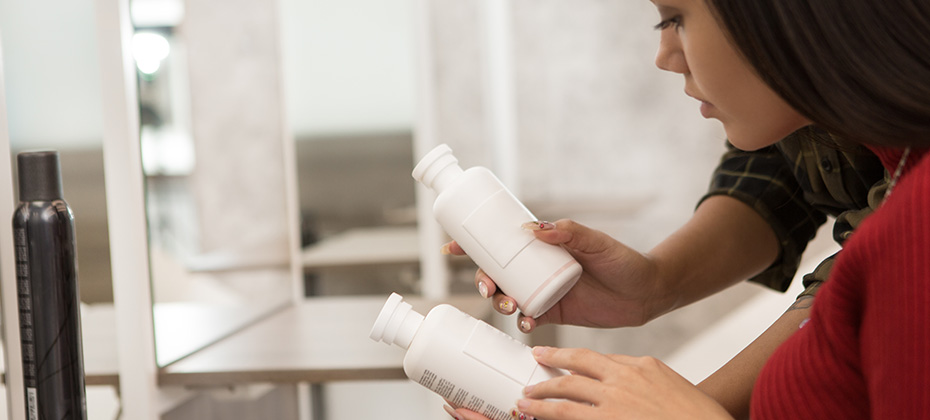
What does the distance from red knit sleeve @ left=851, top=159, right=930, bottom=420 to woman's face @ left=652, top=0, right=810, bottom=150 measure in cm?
15

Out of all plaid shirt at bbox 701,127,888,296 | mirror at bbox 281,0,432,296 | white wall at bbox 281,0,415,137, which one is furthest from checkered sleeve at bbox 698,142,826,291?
white wall at bbox 281,0,415,137

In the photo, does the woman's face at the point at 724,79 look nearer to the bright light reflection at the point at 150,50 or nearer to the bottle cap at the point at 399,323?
the bottle cap at the point at 399,323

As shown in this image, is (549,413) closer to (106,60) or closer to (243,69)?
(106,60)

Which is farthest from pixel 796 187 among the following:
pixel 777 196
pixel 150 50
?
pixel 150 50

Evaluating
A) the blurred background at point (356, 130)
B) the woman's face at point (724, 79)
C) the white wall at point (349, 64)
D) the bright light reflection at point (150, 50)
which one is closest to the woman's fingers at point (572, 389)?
the woman's face at point (724, 79)

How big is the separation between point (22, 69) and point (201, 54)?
0.83 m

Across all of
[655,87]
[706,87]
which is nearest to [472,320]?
[706,87]

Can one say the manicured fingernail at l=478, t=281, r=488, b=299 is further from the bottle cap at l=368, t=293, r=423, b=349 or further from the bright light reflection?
the bright light reflection

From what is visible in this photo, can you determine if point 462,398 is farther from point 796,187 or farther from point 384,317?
point 796,187

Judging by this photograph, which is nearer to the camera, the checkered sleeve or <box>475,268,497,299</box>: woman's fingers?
<box>475,268,497,299</box>: woman's fingers

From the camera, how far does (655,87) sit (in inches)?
118

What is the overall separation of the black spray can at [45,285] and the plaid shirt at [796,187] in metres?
0.56

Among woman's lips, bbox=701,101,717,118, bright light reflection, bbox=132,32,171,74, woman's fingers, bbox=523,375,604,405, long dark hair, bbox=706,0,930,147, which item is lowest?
woman's fingers, bbox=523,375,604,405

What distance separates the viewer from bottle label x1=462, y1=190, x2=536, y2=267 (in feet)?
1.89
